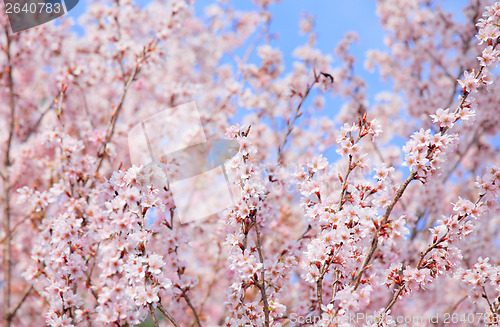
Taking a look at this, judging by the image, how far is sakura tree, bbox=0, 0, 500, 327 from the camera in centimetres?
306

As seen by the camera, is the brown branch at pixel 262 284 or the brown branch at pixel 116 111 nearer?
the brown branch at pixel 262 284

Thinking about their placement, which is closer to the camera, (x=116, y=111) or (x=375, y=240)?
(x=375, y=240)

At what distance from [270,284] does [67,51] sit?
20.9 ft

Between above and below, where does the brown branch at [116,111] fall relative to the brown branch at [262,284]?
above

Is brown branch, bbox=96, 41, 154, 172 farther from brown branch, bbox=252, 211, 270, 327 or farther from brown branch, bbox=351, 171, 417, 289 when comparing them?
brown branch, bbox=351, 171, 417, 289

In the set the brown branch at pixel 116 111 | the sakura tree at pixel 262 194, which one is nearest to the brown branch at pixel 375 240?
the sakura tree at pixel 262 194

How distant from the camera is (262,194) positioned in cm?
332

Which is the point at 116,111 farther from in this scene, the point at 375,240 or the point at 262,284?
the point at 375,240

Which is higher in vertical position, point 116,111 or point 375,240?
point 116,111

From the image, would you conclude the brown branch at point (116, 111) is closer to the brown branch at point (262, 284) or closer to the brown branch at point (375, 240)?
the brown branch at point (262, 284)

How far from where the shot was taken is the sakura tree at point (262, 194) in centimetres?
306

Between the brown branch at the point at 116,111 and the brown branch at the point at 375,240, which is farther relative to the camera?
the brown branch at the point at 116,111

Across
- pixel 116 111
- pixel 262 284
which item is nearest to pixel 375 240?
pixel 262 284

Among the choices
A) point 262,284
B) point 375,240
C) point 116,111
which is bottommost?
point 262,284
